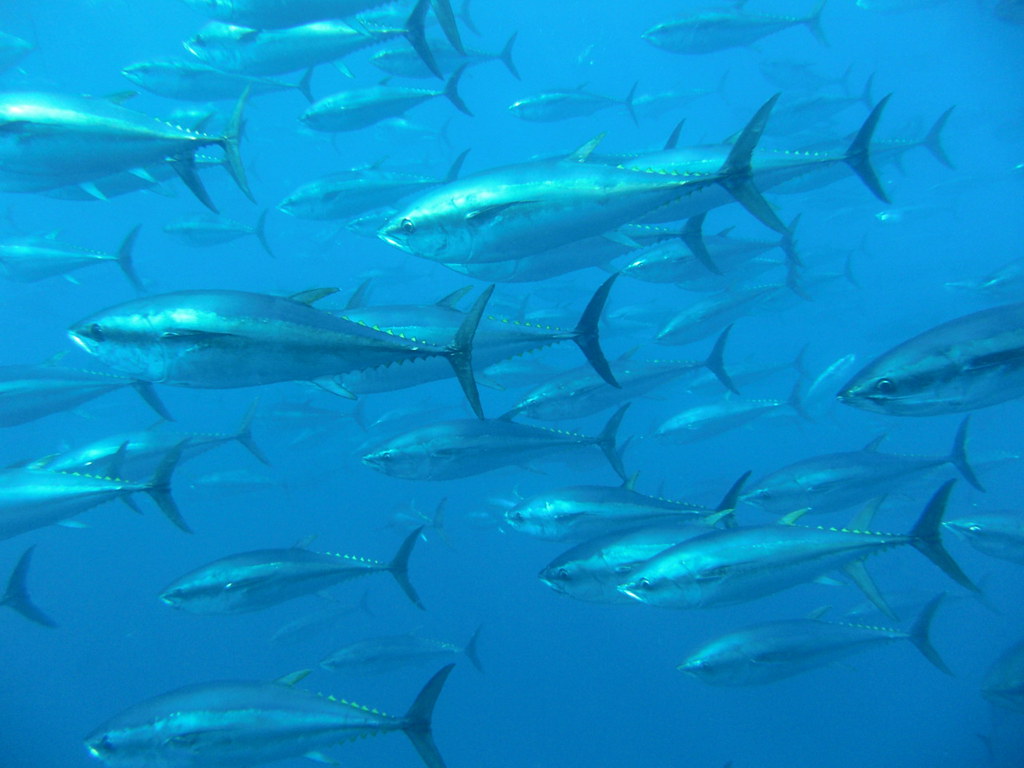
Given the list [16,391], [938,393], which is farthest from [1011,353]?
[16,391]

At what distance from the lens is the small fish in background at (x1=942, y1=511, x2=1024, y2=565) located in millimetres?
4547

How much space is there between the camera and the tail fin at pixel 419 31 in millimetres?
3461

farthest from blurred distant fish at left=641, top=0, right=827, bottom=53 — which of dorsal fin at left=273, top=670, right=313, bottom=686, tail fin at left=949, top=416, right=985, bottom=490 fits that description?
dorsal fin at left=273, top=670, right=313, bottom=686

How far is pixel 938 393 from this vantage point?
2736mm

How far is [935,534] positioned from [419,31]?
414 centimetres

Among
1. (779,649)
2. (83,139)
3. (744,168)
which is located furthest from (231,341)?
(779,649)

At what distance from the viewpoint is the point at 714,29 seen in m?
7.24

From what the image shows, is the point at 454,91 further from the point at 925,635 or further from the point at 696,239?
the point at 925,635

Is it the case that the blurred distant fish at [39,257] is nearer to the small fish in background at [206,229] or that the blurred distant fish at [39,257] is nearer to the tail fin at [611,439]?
the small fish in background at [206,229]

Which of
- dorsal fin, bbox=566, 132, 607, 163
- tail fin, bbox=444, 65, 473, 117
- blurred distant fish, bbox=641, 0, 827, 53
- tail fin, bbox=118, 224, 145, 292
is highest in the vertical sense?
blurred distant fish, bbox=641, 0, 827, 53

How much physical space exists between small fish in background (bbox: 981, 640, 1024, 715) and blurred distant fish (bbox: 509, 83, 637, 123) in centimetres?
838

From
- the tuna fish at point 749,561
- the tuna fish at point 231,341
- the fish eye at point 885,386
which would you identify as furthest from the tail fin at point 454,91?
the tuna fish at point 749,561

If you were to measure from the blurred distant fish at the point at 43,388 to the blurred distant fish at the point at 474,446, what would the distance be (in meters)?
1.82

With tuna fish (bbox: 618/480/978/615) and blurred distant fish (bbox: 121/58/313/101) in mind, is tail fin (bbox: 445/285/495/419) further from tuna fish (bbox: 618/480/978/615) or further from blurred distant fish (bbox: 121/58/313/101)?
blurred distant fish (bbox: 121/58/313/101)
